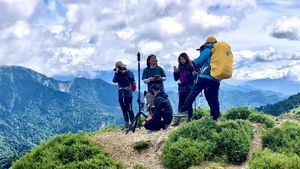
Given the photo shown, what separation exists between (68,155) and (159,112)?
17.1 feet

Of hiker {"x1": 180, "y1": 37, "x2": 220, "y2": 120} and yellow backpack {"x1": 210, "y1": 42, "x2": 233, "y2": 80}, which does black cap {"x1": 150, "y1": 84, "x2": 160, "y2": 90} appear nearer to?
hiker {"x1": 180, "y1": 37, "x2": 220, "y2": 120}

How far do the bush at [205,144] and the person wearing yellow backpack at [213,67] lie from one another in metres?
2.13

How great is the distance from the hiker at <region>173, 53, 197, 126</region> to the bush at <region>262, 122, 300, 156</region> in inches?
182

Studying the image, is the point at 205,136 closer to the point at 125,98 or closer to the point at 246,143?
the point at 246,143

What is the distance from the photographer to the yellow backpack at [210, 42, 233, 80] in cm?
1664

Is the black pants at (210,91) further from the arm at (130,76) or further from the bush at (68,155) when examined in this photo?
the bush at (68,155)

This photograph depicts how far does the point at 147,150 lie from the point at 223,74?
439 centimetres

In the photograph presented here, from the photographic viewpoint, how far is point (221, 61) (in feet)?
54.9

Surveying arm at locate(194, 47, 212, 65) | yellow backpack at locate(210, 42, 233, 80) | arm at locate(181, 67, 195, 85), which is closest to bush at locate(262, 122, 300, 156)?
yellow backpack at locate(210, 42, 233, 80)

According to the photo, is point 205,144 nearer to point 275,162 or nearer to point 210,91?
point 275,162

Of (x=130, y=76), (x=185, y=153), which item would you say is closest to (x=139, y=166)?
(x=185, y=153)

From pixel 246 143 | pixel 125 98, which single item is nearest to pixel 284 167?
pixel 246 143

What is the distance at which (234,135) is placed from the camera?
48.3 feet

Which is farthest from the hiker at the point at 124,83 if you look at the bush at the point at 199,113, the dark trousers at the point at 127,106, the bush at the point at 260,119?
the bush at the point at 260,119
